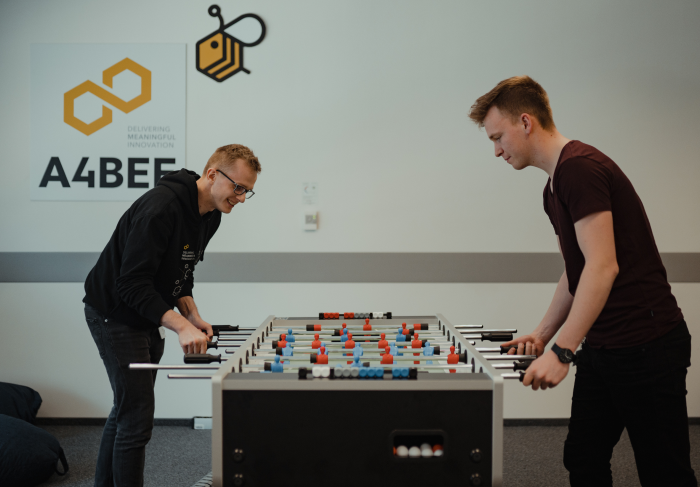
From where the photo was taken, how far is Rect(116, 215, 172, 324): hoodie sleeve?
1855mm

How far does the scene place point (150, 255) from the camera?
1.91 meters

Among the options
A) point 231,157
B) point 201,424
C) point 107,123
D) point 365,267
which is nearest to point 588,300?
point 231,157

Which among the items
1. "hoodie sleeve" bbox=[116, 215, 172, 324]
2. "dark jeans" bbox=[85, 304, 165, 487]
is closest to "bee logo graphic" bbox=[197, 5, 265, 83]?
"hoodie sleeve" bbox=[116, 215, 172, 324]

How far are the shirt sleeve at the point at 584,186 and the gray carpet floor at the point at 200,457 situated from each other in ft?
5.91

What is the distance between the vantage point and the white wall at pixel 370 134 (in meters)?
3.48

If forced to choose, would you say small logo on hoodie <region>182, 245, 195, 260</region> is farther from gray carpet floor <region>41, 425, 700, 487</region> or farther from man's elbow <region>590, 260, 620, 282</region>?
man's elbow <region>590, 260, 620, 282</region>

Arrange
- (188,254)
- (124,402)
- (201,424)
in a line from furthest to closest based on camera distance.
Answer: (201,424) < (188,254) < (124,402)

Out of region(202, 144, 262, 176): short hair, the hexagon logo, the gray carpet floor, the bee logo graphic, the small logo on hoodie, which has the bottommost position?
the gray carpet floor

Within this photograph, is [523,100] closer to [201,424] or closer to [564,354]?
[564,354]

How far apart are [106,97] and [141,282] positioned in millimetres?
2116

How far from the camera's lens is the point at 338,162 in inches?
139

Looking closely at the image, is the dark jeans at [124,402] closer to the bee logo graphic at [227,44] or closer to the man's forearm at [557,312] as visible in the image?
the man's forearm at [557,312]

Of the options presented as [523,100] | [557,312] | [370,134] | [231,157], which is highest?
[370,134]

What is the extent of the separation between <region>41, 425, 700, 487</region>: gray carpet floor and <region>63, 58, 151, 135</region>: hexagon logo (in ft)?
6.40
